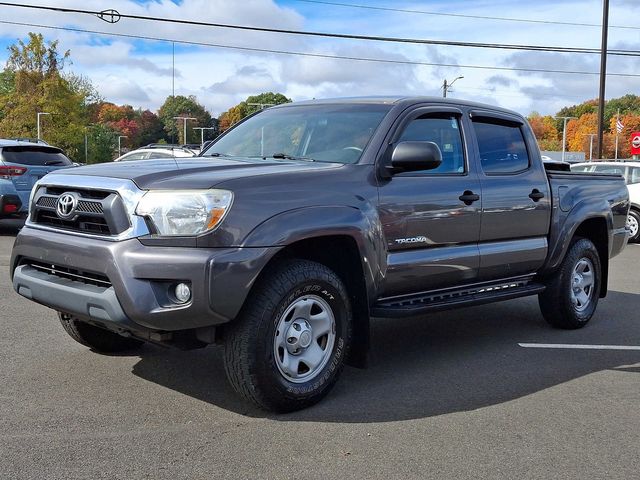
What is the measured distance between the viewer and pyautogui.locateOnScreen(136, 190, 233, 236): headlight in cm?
386

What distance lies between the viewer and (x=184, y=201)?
153 inches

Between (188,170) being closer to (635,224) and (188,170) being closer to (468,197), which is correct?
(468,197)

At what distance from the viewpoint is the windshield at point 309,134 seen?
4973mm

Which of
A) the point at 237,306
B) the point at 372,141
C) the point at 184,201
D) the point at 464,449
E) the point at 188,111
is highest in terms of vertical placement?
the point at 188,111

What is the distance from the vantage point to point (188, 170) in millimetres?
4215

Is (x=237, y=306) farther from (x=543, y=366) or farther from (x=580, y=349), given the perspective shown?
(x=580, y=349)

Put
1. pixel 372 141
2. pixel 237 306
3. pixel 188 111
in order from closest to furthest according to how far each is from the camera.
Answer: pixel 237 306 → pixel 372 141 → pixel 188 111

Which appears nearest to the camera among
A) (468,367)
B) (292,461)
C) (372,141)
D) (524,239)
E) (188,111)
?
(292,461)

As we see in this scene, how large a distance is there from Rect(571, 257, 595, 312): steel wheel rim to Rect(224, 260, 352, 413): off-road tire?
10.8 ft

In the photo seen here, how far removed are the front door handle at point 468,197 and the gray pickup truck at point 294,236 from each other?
12 millimetres

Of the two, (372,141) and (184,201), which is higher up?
(372,141)

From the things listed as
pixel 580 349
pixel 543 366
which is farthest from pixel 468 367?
pixel 580 349

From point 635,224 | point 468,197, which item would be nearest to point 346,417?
point 468,197

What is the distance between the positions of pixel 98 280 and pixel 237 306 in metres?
0.82
